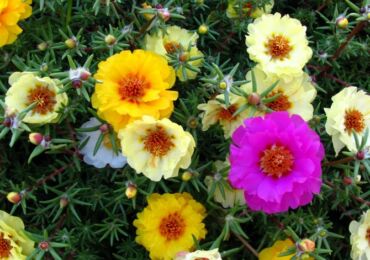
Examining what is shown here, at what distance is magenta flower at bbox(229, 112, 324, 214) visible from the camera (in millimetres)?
1476

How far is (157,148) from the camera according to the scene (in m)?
1.64

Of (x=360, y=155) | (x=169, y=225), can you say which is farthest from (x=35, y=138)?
(x=360, y=155)

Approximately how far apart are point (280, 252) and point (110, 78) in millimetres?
754

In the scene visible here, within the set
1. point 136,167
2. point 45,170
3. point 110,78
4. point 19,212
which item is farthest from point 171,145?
point 19,212

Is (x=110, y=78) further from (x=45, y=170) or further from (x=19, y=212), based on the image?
(x=19, y=212)

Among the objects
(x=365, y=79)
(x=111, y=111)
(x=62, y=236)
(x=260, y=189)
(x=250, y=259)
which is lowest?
(x=250, y=259)

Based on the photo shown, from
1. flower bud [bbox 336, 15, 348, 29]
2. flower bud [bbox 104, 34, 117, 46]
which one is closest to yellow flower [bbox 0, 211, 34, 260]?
flower bud [bbox 104, 34, 117, 46]

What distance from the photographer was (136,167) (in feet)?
5.26

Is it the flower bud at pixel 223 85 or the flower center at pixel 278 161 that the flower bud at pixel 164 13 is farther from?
the flower center at pixel 278 161

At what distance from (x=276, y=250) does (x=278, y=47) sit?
67 centimetres

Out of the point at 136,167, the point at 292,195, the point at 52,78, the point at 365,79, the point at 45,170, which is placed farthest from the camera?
the point at 365,79

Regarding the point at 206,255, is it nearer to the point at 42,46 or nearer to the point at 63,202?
the point at 63,202

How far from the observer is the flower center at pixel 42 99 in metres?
1.68

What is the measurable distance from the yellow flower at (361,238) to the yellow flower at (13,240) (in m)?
1.03
